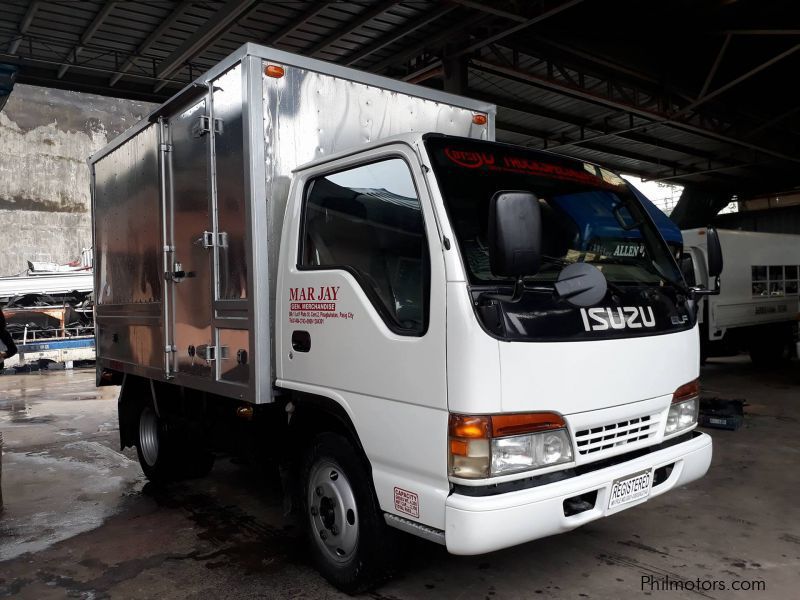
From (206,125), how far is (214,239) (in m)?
0.66

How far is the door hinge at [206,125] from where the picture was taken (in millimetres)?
3730

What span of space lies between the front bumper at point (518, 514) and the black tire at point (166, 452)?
3.09 meters

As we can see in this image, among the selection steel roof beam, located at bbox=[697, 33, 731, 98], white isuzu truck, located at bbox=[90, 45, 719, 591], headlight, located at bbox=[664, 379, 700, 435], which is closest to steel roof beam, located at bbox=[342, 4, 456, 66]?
white isuzu truck, located at bbox=[90, 45, 719, 591]

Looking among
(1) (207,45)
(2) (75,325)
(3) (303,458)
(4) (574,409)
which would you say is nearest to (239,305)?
(3) (303,458)

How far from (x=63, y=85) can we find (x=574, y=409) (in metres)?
9.37

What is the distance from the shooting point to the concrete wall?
26484 millimetres

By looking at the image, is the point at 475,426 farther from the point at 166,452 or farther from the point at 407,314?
the point at 166,452

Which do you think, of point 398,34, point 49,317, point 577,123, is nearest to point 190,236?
point 398,34

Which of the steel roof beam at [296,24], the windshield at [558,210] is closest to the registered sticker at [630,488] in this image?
the windshield at [558,210]

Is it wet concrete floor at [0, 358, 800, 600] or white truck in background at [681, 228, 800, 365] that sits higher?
white truck in background at [681, 228, 800, 365]

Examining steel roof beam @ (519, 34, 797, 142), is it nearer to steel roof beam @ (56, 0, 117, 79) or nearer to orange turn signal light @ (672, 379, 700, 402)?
steel roof beam @ (56, 0, 117, 79)

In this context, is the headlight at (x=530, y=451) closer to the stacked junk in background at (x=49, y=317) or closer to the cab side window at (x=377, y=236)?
the cab side window at (x=377, y=236)

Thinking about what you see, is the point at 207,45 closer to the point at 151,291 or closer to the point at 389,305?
the point at 151,291

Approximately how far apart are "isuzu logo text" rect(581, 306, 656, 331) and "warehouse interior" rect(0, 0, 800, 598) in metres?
0.98
